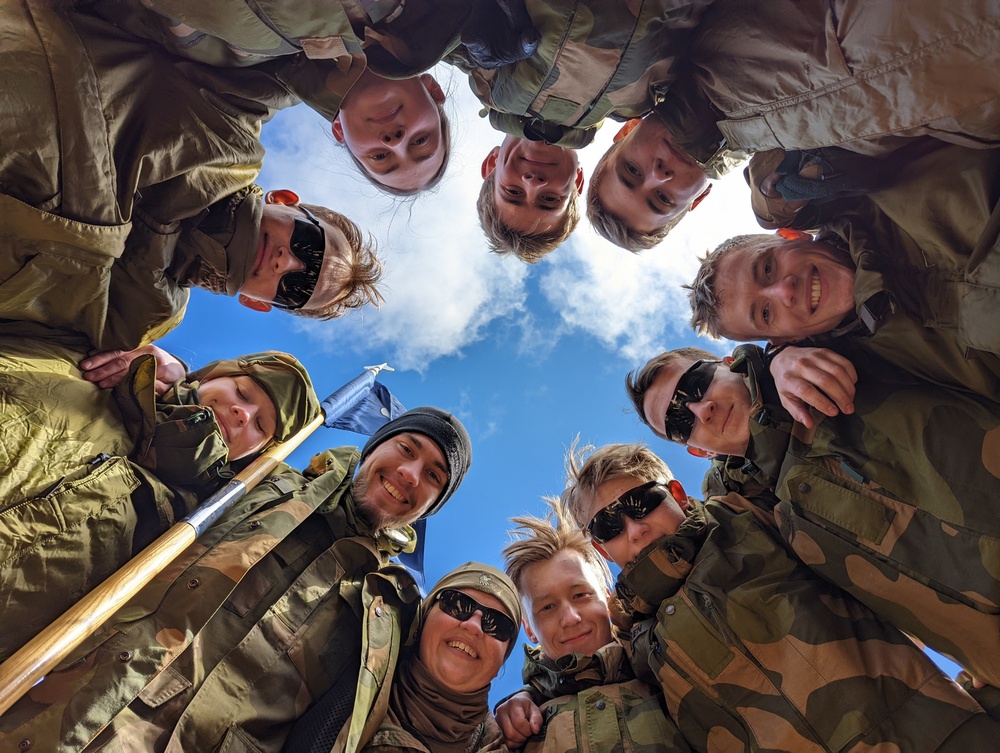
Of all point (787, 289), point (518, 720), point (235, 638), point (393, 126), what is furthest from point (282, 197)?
point (518, 720)

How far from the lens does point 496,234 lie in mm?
4102

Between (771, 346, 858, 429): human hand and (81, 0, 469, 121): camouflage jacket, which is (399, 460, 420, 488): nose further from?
(771, 346, 858, 429): human hand

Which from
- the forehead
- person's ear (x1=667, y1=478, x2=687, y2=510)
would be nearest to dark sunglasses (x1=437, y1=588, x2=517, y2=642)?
the forehead

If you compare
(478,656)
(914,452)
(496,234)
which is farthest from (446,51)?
(478,656)

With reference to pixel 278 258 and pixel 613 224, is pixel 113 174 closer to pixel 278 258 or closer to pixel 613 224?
pixel 278 258

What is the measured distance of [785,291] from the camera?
2.67m

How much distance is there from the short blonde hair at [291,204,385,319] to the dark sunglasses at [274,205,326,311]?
15cm

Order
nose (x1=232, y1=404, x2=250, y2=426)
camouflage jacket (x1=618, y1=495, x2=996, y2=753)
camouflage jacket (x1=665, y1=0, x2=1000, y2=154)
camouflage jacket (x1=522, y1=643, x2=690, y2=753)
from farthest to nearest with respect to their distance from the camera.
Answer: nose (x1=232, y1=404, x2=250, y2=426) → camouflage jacket (x1=522, y1=643, x2=690, y2=753) → camouflage jacket (x1=618, y1=495, x2=996, y2=753) → camouflage jacket (x1=665, y1=0, x2=1000, y2=154)

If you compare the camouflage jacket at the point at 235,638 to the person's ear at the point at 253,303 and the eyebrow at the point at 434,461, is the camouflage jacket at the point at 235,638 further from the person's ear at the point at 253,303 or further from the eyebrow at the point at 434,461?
the person's ear at the point at 253,303

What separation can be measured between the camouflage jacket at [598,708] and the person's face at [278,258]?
2762mm

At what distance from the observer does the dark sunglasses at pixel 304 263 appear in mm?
3225

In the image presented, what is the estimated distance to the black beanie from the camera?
4.04 meters

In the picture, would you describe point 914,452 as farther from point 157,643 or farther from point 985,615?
point 157,643

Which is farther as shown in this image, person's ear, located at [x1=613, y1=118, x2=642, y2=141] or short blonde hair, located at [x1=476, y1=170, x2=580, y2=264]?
short blonde hair, located at [x1=476, y1=170, x2=580, y2=264]
